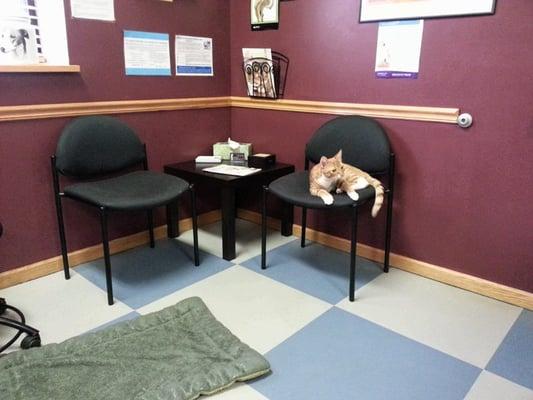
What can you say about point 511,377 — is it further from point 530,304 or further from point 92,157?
point 92,157

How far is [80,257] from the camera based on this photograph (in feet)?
7.82

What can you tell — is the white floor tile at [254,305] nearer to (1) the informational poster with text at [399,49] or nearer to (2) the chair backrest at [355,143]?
(2) the chair backrest at [355,143]

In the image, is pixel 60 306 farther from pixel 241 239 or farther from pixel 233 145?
pixel 233 145

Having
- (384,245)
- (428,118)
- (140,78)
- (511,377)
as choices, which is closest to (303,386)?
(511,377)

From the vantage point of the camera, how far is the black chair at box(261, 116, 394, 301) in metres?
2.11

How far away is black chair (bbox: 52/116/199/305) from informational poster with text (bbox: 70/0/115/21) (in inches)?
20.1

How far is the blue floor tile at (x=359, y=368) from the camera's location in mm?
1468

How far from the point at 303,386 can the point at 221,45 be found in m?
2.20

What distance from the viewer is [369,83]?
2314 millimetres

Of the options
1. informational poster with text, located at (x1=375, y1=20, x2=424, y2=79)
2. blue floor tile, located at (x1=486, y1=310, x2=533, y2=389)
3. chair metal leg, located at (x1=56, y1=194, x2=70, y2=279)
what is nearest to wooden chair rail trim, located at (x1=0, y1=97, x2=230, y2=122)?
chair metal leg, located at (x1=56, y1=194, x2=70, y2=279)

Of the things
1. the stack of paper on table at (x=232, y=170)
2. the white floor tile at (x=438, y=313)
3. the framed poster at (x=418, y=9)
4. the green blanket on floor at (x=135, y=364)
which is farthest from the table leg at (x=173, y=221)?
the framed poster at (x=418, y=9)

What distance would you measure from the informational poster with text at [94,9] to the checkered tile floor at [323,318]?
4.29 ft

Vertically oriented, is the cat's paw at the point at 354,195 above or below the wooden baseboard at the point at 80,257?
above

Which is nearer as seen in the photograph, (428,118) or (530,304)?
(530,304)
